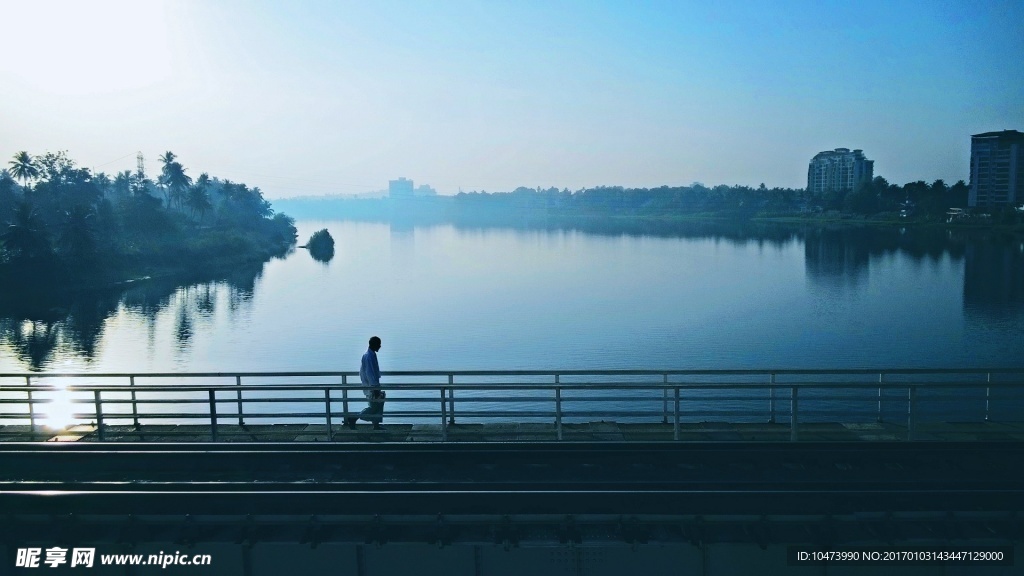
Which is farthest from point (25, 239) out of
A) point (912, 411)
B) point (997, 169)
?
point (997, 169)

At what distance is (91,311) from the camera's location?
68.7 m

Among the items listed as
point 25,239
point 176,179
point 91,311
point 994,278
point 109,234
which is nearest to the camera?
point 91,311

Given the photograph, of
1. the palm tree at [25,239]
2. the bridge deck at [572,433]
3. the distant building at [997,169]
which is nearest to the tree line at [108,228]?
the palm tree at [25,239]

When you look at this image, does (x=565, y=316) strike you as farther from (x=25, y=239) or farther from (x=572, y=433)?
(x=25, y=239)

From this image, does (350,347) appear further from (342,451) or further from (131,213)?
(131,213)

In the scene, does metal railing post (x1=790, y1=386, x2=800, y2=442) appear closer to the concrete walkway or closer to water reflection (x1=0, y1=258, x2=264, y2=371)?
the concrete walkway

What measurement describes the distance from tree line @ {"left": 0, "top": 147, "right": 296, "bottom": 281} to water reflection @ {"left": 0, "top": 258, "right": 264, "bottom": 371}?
3738 mm

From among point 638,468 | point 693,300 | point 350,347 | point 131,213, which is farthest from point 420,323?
point 131,213

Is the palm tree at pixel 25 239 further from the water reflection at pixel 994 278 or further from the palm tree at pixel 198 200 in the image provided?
the water reflection at pixel 994 278

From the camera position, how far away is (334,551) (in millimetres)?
7656

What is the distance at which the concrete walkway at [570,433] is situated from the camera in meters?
11.6

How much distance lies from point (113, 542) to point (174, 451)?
10.2ft

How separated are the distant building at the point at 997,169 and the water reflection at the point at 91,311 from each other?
167 metres

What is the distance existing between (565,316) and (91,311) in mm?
41379
